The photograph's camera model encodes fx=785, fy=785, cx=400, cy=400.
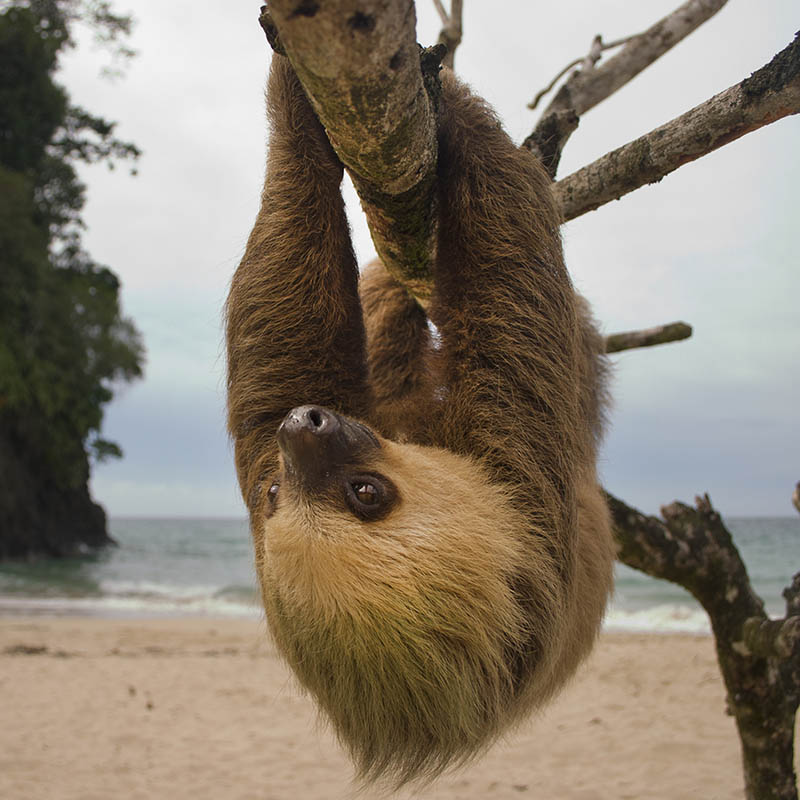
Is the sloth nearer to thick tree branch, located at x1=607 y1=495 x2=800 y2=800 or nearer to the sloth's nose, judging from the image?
the sloth's nose

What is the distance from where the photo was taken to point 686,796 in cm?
723

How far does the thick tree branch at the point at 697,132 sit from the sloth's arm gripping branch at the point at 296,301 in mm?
1039

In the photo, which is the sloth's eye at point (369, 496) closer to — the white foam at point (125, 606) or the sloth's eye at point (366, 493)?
the sloth's eye at point (366, 493)

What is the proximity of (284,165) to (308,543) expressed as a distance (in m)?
1.56

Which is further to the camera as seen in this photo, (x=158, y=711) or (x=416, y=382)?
(x=158, y=711)

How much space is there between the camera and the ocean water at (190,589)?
72.6 feet

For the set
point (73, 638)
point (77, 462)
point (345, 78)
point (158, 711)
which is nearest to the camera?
point (345, 78)

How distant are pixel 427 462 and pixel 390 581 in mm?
461

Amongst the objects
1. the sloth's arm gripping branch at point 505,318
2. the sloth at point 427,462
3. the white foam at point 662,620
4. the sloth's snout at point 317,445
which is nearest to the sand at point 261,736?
the sloth at point 427,462

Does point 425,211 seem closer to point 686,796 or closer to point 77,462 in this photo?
point 686,796

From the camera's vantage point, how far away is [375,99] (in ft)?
6.95

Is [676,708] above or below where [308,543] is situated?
below

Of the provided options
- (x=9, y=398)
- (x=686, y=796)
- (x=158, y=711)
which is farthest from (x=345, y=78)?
(x=9, y=398)

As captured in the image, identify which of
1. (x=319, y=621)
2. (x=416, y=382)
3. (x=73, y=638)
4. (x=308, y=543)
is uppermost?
(x=416, y=382)
